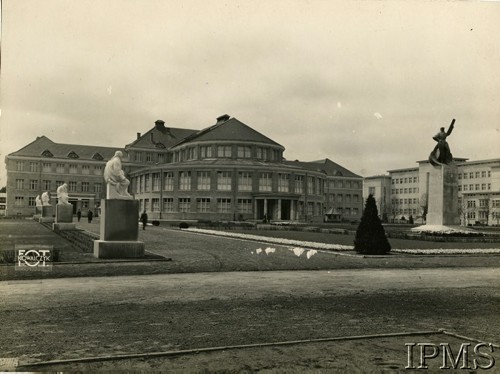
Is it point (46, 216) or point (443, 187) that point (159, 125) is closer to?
point (46, 216)

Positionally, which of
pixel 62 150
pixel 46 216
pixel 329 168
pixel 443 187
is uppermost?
pixel 62 150

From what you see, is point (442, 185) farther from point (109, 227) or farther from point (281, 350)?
point (281, 350)

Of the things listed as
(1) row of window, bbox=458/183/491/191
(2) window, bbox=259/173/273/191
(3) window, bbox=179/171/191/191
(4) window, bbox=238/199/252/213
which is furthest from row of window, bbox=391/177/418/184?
(3) window, bbox=179/171/191/191

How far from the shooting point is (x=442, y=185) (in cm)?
3166

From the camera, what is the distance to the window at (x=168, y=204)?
74006 millimetres

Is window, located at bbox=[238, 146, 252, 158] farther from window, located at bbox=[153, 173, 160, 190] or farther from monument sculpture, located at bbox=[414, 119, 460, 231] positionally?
monument sculpture, located at bbox=[414, 119, 460, 231]

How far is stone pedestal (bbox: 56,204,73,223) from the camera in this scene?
3609cm

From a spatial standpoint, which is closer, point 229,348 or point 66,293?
point 229,348

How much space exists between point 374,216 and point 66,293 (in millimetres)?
13571

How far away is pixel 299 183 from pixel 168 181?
20.2 m

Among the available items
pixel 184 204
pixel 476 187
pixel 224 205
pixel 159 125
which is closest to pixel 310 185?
pixel 224 205

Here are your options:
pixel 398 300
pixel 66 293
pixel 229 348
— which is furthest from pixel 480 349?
pixel 66 293

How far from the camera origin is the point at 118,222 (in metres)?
16.9

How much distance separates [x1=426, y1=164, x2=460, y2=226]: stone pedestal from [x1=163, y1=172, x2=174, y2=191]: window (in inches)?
1892
